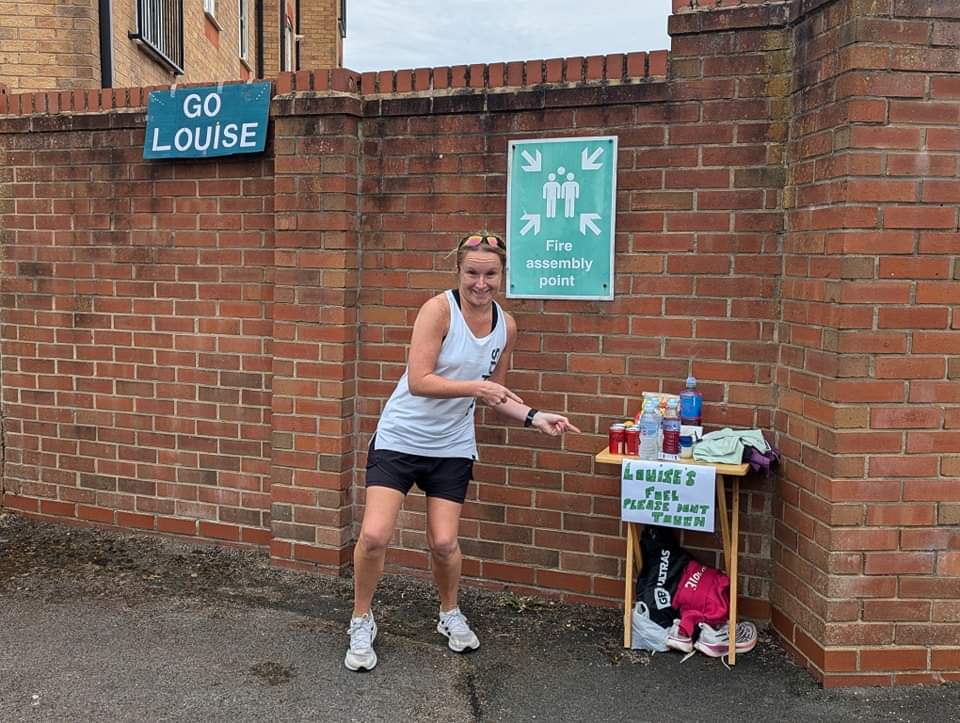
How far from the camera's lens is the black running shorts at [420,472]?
3.74 meters

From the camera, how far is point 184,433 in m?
5.36

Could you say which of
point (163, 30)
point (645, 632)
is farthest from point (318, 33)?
point (645, 632)

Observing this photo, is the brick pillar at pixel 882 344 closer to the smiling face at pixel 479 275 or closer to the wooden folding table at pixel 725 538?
the wooden folding table at pixel 725 538

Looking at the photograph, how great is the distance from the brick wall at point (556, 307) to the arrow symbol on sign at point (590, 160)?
127 millimetres

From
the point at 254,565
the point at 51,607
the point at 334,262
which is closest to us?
the point at 51,607

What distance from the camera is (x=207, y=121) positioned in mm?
5066

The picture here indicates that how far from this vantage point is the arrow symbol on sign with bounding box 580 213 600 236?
4.30 meters

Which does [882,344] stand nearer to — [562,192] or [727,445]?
[727,445]

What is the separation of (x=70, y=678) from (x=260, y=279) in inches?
89.7

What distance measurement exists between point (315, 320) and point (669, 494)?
6.85 ft

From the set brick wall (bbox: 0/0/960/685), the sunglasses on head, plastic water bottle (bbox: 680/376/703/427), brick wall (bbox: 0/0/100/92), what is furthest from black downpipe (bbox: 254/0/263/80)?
plastic water bottle (bbox: 680/376/703/427)

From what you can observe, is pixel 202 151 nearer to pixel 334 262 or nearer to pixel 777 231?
pixel 334 262

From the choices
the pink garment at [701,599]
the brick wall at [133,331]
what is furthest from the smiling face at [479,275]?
the brick wall at [133,331]

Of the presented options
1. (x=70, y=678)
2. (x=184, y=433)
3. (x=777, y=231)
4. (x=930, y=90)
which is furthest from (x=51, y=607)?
(x=930, y=90)
